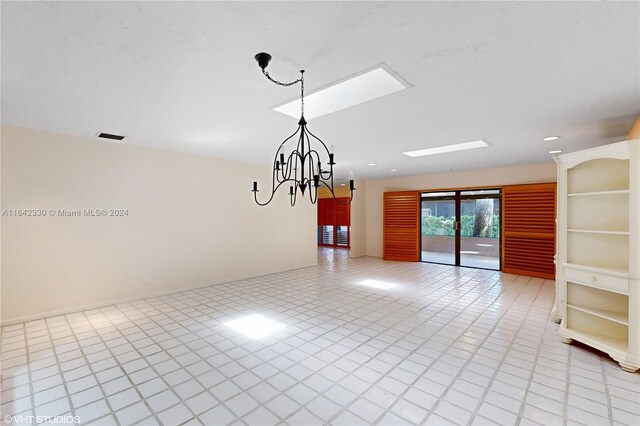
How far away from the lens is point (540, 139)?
12.7 ft

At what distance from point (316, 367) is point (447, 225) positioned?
6047 mm

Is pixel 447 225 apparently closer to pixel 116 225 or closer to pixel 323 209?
pixel 323 209

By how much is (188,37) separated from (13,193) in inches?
133

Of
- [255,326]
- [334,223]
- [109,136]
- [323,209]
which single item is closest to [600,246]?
[255,326]

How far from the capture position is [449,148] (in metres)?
4.50

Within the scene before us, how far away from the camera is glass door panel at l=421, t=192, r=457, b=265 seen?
23.5 ft

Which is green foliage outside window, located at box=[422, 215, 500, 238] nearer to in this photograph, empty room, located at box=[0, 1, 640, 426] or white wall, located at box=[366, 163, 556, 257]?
white wall, located at box=[366, 163, 556, 257]

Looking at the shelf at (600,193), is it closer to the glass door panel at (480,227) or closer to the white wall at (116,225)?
the glass door panel at (480,227)

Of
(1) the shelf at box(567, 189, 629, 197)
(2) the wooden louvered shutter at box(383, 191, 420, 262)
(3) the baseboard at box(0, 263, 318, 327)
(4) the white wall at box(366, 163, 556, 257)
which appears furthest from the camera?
(2) the wooden louvered shutter at box(383, 191, 420, 262)

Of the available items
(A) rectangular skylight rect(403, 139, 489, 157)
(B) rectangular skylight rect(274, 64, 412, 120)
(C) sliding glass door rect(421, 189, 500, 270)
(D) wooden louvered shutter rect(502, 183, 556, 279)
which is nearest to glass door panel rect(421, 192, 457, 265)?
(C) sliding glass door rect(421, 189, 500, 270)

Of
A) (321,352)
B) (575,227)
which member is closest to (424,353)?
(321,352)

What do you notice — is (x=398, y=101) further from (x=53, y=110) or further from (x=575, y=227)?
(x=53, y=110)

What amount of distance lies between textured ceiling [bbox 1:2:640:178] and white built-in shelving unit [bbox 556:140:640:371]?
574mm

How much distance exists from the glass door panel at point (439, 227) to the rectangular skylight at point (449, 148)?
2816 millimetres
